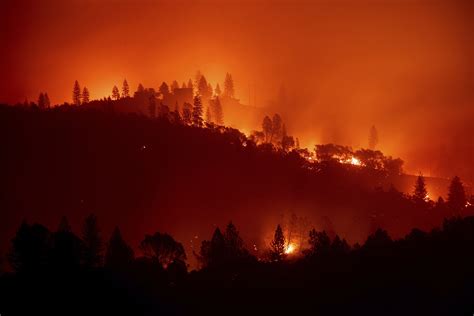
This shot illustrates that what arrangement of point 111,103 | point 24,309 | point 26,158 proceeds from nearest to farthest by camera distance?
point 24,309
point 26,158
point 111,103

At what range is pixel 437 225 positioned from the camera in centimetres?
12088

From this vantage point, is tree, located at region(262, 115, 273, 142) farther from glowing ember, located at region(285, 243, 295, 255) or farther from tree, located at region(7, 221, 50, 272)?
tree, located at region(7, 221, 50, 272)

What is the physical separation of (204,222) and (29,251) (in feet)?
161

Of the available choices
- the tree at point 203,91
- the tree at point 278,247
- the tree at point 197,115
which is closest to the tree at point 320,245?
the tree at point 278,247

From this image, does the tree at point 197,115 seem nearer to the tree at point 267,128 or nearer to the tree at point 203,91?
the tree at point 267,128

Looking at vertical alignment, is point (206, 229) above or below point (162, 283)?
above

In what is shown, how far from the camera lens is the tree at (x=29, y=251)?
70.1m

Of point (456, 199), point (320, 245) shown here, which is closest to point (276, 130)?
point (456, 199)

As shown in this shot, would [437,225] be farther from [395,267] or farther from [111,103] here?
[111,103]

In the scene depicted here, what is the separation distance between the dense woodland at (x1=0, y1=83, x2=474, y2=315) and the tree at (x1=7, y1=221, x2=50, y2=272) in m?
0.22

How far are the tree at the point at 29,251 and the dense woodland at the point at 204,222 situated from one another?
22cm

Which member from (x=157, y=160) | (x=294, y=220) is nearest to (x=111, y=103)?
(x=157, y=160)

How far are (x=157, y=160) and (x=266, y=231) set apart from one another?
39.4 meters

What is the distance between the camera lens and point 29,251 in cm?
7131
